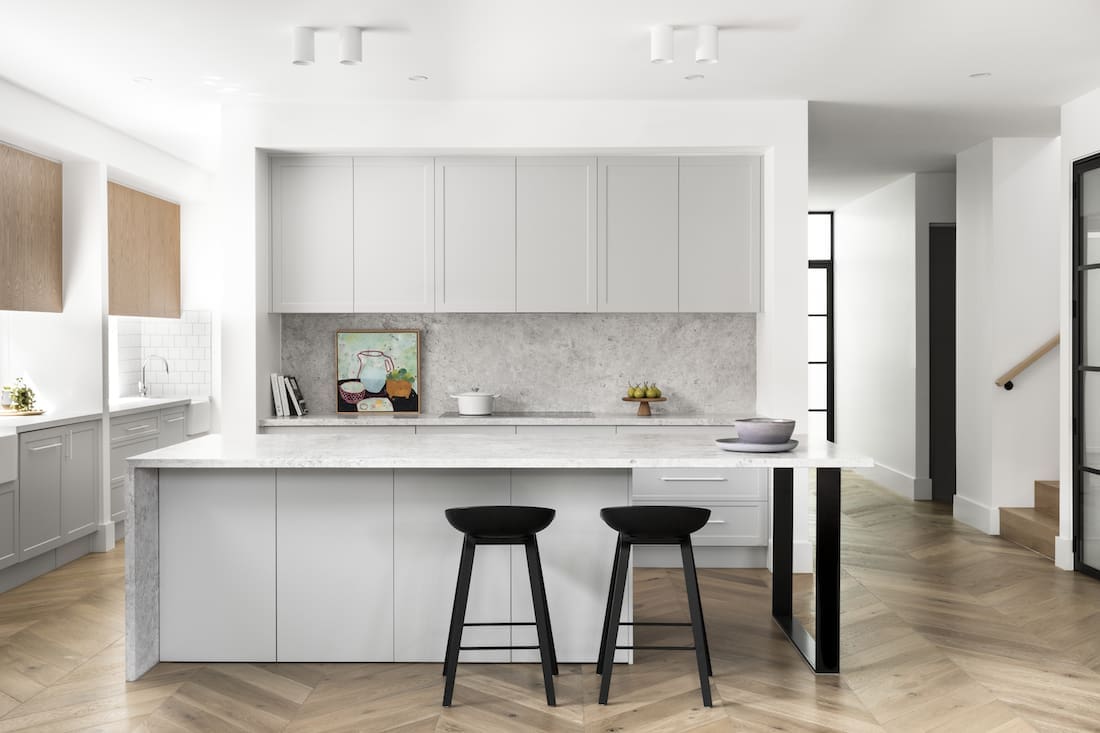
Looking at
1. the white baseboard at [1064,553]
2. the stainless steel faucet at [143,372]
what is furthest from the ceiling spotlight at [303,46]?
the white baseboard at [1064,553]

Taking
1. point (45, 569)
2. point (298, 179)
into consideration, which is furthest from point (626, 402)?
point (45, 569)

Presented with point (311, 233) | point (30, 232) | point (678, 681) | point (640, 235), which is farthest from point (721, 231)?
point (30, 232)

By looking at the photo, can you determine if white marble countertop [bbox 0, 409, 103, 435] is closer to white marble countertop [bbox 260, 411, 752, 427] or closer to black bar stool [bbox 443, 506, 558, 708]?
white marble countertop [bbox 260, 411, 752, 427]

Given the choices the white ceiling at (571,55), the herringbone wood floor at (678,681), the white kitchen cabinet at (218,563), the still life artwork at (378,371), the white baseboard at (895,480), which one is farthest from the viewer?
the white baseboard at (895,480)

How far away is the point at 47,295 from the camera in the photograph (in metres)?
5.52

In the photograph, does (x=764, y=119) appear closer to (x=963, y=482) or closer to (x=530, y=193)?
(x=530, y=193)

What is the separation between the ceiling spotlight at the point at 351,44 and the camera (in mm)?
3961

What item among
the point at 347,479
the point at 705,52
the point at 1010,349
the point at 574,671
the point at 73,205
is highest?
the point at 705,52

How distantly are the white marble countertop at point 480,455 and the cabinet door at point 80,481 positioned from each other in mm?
2142

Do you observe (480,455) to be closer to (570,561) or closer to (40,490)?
(570,561)

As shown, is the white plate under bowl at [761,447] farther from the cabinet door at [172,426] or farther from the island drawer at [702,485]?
the cabinet door at [172,426]

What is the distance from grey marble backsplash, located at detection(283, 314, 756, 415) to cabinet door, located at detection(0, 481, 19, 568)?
6.12 feet

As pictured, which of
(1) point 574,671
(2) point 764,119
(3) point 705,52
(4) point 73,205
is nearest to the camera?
(1) point 574,671

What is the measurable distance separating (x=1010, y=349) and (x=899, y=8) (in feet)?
10.6
